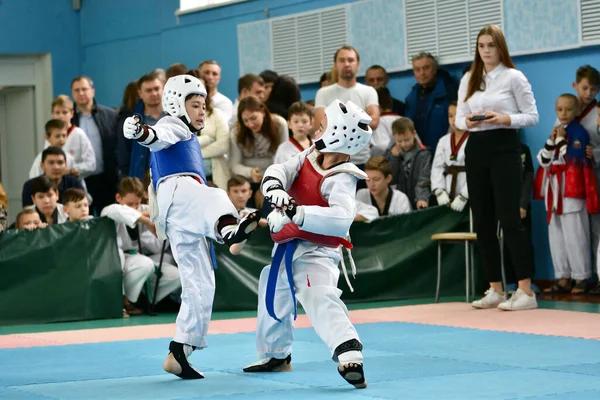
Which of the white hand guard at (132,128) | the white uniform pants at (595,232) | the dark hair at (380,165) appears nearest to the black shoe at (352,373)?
the white hand guard at (132,128)

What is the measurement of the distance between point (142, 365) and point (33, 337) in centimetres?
187

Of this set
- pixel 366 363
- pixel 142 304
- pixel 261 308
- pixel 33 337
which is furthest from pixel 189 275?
pixel 142 304

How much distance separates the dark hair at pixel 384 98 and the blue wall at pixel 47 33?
6467 mm

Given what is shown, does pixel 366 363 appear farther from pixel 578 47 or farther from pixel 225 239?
pixel 578 47

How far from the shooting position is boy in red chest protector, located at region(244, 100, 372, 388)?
499cm

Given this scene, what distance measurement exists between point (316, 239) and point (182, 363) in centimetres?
92

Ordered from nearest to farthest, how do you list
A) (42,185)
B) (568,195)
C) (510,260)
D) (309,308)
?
(309,308) → (42,185) → (568,195) → (510,260)

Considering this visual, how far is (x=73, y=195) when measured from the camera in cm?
880

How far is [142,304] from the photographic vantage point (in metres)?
9.09

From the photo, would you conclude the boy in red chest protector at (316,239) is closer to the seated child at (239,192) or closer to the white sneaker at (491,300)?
the white sneaker at (491,300)

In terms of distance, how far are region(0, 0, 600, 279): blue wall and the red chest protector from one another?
6.26 meters

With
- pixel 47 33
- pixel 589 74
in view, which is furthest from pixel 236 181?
pixel 47 33

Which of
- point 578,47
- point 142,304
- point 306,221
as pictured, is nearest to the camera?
point 306,221

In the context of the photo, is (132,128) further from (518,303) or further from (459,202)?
(459,202)
